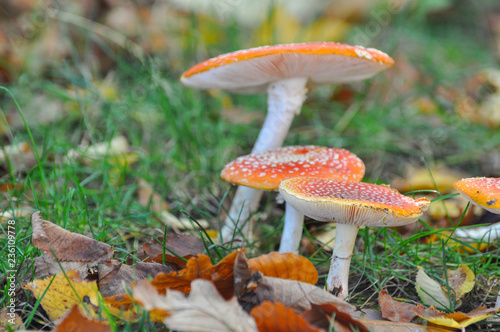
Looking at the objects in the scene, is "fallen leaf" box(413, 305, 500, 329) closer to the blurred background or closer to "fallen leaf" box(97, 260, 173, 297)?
the blurred background

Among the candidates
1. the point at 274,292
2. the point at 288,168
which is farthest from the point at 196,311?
the point at 288,168

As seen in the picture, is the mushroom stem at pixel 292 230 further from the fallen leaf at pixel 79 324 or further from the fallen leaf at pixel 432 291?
the fallen leaf at pixel 79 324

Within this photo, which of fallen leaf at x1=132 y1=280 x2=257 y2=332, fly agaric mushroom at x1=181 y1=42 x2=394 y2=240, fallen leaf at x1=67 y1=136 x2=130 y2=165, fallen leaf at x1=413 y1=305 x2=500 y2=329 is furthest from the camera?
fallen leaf at x1=67 y1=136 x2=130 y2=165

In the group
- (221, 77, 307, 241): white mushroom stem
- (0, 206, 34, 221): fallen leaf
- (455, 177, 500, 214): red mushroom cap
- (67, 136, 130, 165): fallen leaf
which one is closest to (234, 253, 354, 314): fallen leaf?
(455, 177, 500, 214): red mushroom cap

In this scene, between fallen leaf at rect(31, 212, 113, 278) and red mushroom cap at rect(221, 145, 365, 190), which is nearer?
fallen leaf at rect(31, 212, 113, 278)

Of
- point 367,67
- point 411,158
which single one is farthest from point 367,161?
point 367,67

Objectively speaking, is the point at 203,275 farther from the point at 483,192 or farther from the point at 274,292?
the point at 483,192

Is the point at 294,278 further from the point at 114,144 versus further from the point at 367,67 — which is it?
the point at 114,144
